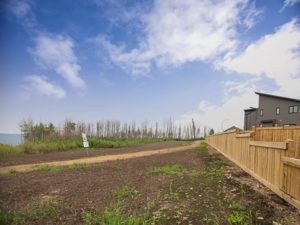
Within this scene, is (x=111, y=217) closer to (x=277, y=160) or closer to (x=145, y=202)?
(x=145, y=202)

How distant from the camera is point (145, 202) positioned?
14.6 feet

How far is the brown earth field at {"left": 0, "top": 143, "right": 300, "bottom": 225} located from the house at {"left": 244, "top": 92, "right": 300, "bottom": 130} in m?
23.6

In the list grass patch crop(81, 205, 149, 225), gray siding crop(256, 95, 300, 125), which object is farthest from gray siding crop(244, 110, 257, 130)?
grass patch crop(81, 205, 149, 225)

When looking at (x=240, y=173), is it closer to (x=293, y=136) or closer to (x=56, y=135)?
(x=293, y=136)

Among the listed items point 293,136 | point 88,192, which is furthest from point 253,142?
point 88,192

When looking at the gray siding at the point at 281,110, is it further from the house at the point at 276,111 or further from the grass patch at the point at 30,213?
the grass patch at the point at 30,213

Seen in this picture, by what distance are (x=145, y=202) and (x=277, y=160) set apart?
2631mm

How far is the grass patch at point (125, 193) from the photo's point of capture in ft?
15.9

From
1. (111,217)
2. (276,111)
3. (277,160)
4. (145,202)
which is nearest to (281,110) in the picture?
(276,111)

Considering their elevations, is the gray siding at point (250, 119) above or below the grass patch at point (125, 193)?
above

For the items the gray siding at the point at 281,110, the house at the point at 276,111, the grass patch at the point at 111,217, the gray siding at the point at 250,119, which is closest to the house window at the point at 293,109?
the house at the point at 276,111

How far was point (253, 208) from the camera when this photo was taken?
4047 mm

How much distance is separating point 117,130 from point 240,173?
123ft

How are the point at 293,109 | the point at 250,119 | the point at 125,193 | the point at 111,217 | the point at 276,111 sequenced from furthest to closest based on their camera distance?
the point at 250,119, the point at 276,111, the point at 293,109, the point at 125,193, the point at 111,217
